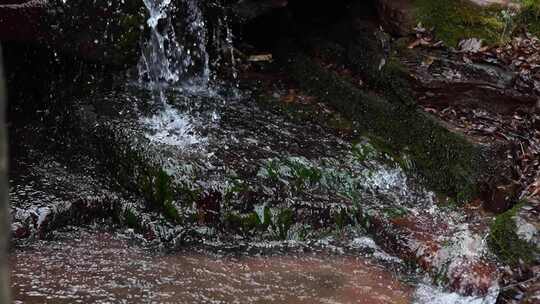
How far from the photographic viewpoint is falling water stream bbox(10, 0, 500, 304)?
354cm

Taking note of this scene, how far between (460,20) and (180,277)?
127 inches

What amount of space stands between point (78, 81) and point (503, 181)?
3681 millimetres

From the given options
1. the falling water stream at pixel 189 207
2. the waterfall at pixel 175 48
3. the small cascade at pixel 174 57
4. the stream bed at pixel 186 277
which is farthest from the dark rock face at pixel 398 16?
the stream bed at pixel 186 277

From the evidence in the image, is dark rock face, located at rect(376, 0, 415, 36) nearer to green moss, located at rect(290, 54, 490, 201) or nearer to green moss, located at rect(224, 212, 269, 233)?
green moss, located at rect(290, 54, 490, 201)

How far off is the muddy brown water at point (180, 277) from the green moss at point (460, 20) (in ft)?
7.25

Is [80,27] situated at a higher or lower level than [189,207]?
higher

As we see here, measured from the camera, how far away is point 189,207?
4.14 m

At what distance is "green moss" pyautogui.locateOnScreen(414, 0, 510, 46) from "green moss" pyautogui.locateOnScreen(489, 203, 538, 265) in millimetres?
1721

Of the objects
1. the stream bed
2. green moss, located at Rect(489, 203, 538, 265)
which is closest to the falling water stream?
the stream bed

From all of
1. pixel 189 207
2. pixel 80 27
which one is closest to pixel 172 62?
pixel 80 27

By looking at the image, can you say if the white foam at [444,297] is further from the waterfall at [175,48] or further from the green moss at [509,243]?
the waterfall at [175,48]

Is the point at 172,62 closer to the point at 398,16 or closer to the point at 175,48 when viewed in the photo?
the point at 175,48

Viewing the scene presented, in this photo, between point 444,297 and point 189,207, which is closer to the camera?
point 444,297

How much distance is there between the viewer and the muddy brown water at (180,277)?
3.41m
